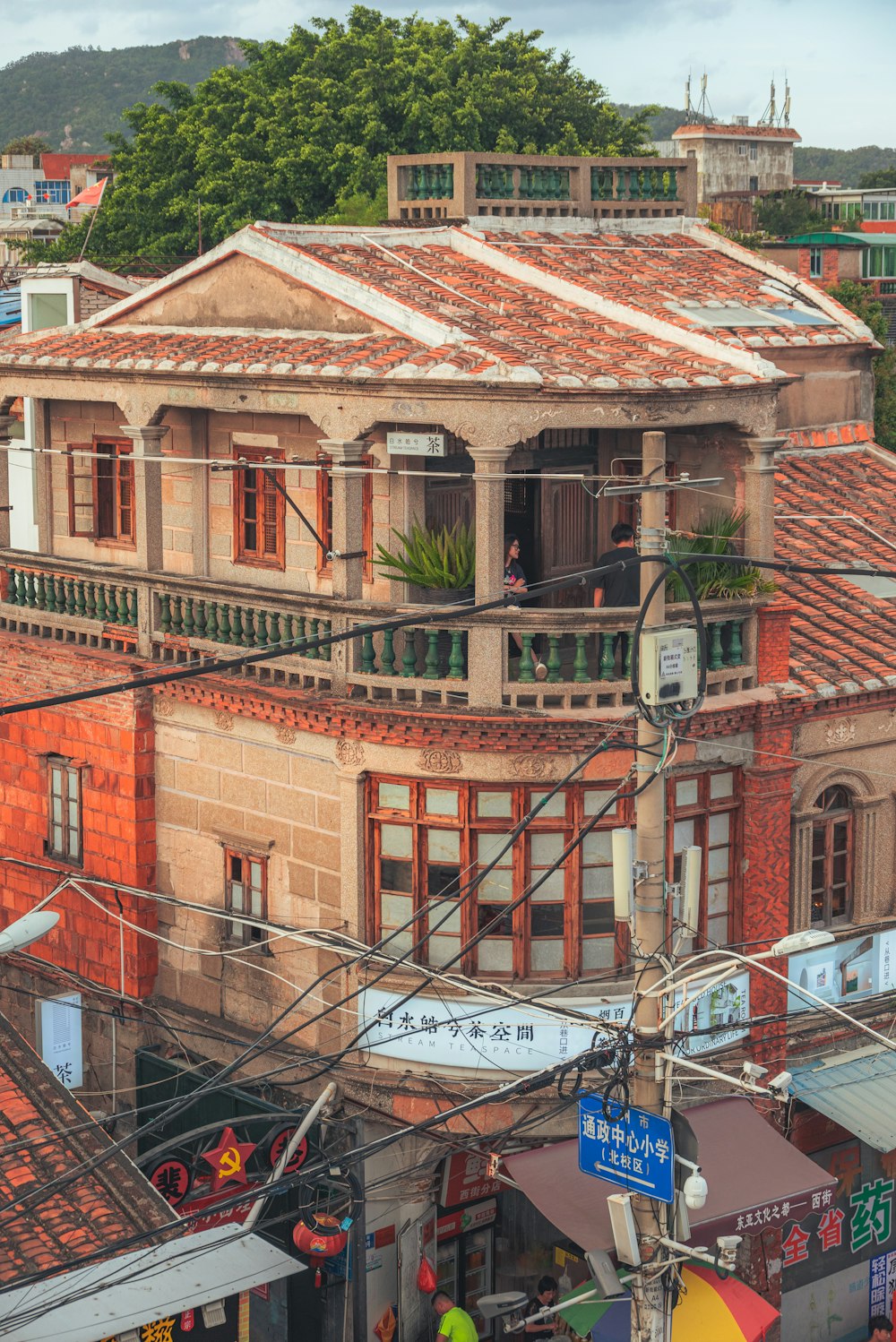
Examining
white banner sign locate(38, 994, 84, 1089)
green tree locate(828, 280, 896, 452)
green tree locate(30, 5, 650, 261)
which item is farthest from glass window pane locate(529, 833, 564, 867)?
green tree locate(30, 5, 650, 261)

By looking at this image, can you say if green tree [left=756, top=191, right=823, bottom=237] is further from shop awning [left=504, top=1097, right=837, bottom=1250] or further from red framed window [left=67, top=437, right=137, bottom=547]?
shop awning [left=504, top=1097, right=837, bottom=1250]

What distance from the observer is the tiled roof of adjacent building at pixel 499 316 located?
21438 mm

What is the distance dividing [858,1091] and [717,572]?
20.1 feet

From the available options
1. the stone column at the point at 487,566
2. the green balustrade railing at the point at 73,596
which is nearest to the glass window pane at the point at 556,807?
the stone column at the point at 487,566

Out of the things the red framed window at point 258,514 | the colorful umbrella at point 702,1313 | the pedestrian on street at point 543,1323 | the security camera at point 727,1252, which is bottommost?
the pedestrian on street at point 543,1323

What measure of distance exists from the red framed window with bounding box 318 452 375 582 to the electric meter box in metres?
6.81

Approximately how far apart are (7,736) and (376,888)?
263 inches

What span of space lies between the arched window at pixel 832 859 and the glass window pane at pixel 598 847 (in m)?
3.24

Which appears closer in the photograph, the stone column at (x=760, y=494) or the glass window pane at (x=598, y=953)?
the glass window pane at (x=598, y=953)

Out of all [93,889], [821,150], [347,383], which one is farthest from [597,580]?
[821,150]

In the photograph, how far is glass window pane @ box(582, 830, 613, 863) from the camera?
70.2 ft

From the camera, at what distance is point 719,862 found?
74.4ft

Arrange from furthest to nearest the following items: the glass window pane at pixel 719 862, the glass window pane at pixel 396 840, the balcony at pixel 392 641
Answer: the glass window pane at pixel 719 862 < the glass window pane at pixel 396 840 < the balcony at pixel 392 641

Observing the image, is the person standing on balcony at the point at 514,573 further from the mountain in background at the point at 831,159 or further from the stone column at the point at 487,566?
the mountain in background at the point at 831,159
